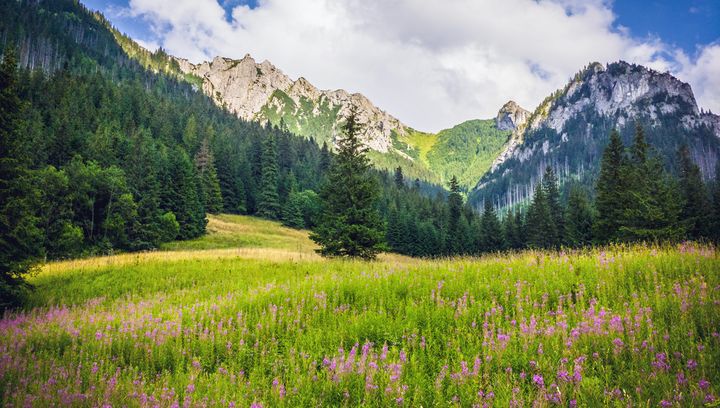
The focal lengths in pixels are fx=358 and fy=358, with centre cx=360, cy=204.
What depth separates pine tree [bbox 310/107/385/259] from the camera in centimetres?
2252

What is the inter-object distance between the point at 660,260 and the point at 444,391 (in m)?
5.67

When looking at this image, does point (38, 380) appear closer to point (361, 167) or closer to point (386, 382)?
point (386, 382)

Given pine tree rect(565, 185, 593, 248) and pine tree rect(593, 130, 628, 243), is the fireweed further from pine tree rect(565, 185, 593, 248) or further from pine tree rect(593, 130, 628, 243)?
pine tree rect(565, 185, 593, 248)

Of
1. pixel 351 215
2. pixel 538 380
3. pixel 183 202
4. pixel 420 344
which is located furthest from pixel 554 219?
pixel 538 380

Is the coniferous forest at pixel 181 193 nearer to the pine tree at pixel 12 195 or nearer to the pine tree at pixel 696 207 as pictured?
the pine tree at pixel 12 195

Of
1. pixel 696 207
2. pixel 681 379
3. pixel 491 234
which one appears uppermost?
pixel 696 207

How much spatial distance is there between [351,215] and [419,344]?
17975 millimetres

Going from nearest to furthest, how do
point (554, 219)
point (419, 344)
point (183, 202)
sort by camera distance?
point (419, 344), point (183, 202), point (554, 219)

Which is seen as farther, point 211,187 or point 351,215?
point 211,187

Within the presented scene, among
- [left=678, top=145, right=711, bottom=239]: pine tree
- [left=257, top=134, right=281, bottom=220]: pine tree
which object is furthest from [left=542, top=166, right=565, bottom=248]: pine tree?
[left=257, top=134, right=281, bottom=220]: pine tree

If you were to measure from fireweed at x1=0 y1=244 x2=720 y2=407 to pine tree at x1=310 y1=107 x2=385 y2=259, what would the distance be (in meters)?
13.9

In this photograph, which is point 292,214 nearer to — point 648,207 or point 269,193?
point 269,193

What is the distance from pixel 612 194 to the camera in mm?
35156

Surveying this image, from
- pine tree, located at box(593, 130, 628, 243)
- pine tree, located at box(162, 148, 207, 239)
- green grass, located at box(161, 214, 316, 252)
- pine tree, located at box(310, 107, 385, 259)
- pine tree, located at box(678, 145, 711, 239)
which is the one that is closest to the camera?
pine tree, located at box(310, 107, 385, 259)
